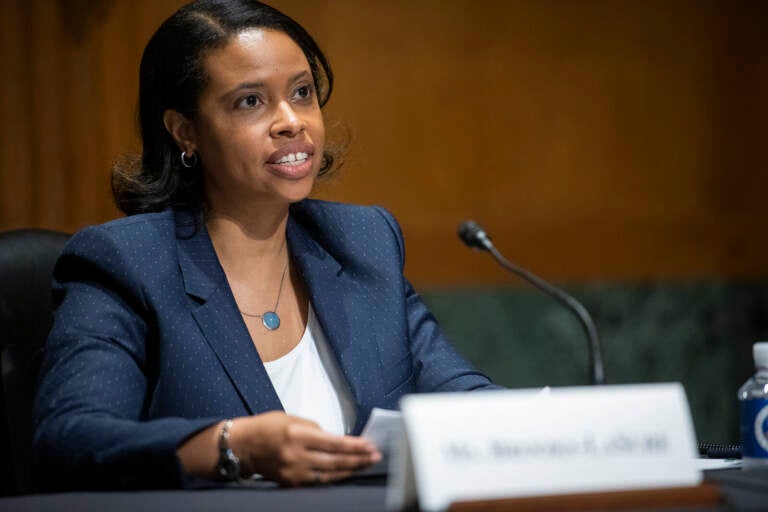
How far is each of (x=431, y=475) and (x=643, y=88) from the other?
3.55 m

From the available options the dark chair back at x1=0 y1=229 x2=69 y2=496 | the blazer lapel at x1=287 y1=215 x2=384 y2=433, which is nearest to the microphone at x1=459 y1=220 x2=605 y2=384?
the blazer lapel at x1=287 y1=215 x2=384 y2=433

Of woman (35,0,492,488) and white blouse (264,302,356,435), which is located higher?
woman (35,0,492,488)

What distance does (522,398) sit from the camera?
4.52 ft

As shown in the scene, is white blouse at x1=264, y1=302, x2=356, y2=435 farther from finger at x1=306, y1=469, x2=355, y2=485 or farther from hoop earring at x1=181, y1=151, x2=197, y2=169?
finger at x1=306, y1=469, x2=355, y2=485

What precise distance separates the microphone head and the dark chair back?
94 centimetres

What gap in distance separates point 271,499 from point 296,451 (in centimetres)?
11

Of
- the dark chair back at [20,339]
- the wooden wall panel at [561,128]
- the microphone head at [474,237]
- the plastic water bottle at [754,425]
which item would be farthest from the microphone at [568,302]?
the wooden wall panel at [561,128]

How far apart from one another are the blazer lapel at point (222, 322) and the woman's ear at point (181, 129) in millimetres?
209

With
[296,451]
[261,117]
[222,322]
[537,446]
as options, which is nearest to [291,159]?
[261,117]

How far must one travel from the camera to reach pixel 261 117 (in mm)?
2330

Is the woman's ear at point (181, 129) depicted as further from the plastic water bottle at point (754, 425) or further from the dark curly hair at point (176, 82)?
the plastic water bottle at point (754, 425)

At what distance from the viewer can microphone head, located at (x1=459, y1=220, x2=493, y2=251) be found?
2105 mm

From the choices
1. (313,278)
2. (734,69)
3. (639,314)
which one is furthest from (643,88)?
(313,278)

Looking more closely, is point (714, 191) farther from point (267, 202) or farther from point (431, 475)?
point (431, 475)
